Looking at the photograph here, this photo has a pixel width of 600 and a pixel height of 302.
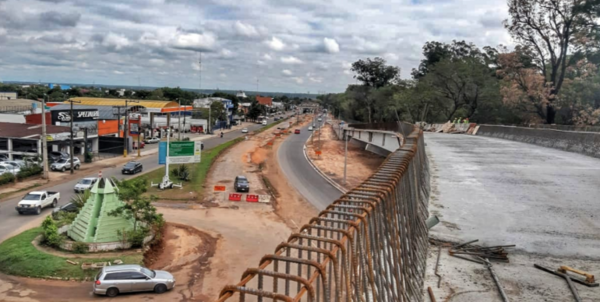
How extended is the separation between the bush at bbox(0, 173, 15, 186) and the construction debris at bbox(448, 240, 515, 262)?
3636 cm

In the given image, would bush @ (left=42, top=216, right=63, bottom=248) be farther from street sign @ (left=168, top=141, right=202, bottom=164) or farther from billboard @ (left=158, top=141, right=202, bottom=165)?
street sign @ (left=168, top=141, right=202, bottom=164)

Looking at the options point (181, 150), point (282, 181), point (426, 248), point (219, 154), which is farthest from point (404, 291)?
point (219, 154)

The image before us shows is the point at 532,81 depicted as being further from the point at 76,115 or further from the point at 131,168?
the point at 76,115

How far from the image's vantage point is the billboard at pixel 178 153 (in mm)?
37625

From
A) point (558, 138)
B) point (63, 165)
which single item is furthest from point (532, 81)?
point (63, 165)

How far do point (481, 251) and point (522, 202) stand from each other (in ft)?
17.4

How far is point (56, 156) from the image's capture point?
152 feet

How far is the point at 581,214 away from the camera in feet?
42.9

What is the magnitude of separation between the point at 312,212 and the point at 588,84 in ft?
88.7

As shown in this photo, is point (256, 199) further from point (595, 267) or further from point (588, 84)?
point (588, 84)

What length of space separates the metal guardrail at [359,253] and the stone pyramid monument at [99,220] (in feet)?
58.0

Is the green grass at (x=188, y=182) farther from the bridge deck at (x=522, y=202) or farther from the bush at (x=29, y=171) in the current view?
the bridge deck at (x=522, y=202)

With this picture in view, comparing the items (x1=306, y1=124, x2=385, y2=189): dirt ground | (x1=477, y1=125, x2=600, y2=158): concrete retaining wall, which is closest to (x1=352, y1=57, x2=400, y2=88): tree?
(x1=306, y1=124, x2=385, y2=189): dirt ground

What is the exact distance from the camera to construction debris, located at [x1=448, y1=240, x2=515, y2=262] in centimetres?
981
